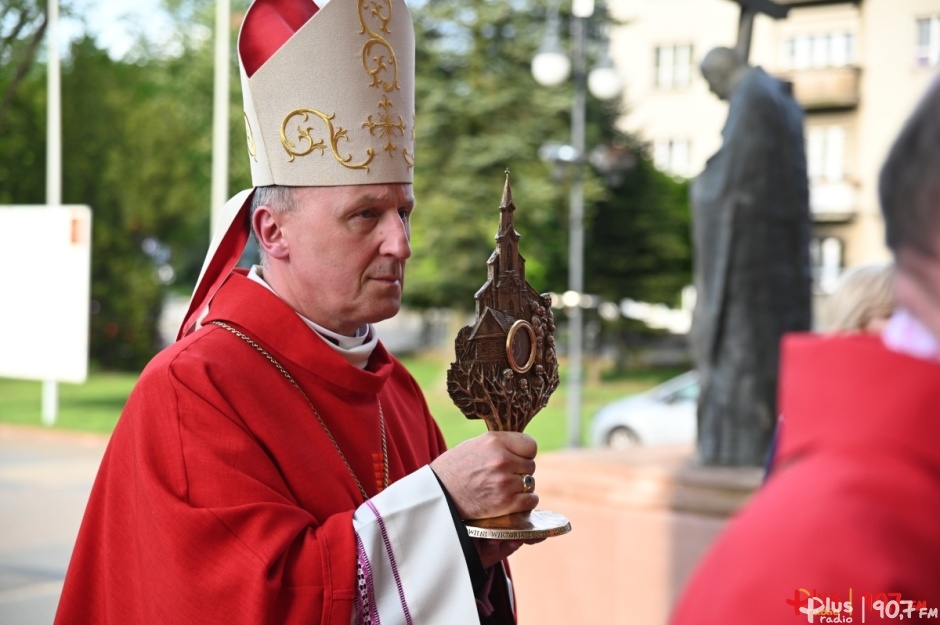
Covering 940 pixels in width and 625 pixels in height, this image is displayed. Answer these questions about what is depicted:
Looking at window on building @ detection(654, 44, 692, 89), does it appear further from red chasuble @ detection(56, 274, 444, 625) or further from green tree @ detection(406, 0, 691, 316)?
red chasuble @ detection(56, 274, 444, 625)

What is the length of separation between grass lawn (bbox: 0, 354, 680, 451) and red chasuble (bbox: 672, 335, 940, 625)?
12740 mm

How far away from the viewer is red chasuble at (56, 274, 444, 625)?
2039 mm

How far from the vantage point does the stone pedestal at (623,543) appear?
Result: 17.7ft

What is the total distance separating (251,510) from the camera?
2045mm

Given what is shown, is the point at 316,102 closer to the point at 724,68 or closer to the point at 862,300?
the point at 862,300

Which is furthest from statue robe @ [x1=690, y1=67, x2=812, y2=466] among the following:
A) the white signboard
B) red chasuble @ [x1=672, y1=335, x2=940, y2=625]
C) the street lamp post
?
the street lamp post

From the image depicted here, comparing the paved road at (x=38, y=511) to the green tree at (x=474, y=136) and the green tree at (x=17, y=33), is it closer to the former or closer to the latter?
A: the green tree at (x=17, y=33)

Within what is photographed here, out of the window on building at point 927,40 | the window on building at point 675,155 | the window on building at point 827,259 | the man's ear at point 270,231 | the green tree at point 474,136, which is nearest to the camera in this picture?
the man's ear at point 270,231

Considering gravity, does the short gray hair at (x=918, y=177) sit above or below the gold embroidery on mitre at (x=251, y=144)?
below

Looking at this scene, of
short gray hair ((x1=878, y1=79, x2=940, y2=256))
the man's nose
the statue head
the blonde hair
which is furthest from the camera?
Answer: the statue head

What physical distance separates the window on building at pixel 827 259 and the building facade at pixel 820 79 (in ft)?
0.09

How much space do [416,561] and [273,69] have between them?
1.09m

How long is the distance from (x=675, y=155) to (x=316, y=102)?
34595 millimetres

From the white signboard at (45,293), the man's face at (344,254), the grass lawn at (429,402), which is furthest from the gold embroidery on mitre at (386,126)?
the grass lawn at (429,402)
